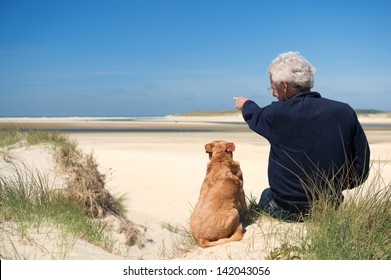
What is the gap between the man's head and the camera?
161 inches

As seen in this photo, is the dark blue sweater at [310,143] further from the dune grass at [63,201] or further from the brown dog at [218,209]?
the dune grass at [63,201]

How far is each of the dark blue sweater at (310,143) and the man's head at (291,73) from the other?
0.15 meters

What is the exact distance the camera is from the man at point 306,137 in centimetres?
398

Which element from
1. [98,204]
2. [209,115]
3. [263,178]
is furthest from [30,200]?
[209,115]

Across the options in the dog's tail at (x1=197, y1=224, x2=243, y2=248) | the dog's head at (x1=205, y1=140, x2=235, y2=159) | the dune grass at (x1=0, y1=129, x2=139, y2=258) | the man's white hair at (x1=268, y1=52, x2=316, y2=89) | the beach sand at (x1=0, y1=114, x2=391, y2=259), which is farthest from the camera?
the dog's head at (x1=205, y1=140, x2=235, y2=159)

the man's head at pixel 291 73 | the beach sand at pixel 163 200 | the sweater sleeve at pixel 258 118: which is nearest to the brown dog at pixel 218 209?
the beach sand at pixel 163 200

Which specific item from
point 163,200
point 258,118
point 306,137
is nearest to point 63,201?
point 258,118

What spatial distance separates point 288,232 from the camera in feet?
13.4

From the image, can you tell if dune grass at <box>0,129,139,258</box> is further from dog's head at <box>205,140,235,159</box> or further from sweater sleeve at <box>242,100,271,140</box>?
sweater sleeve at <box>242,100,271,140</box>

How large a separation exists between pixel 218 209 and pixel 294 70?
1711 mm

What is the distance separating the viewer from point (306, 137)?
404 cm

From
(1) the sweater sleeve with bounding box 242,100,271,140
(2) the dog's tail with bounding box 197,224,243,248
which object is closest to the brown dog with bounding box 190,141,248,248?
(2) the dog's tail with bounding box 197,224,243,248

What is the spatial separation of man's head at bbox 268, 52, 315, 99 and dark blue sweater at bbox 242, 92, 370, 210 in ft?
0.48
